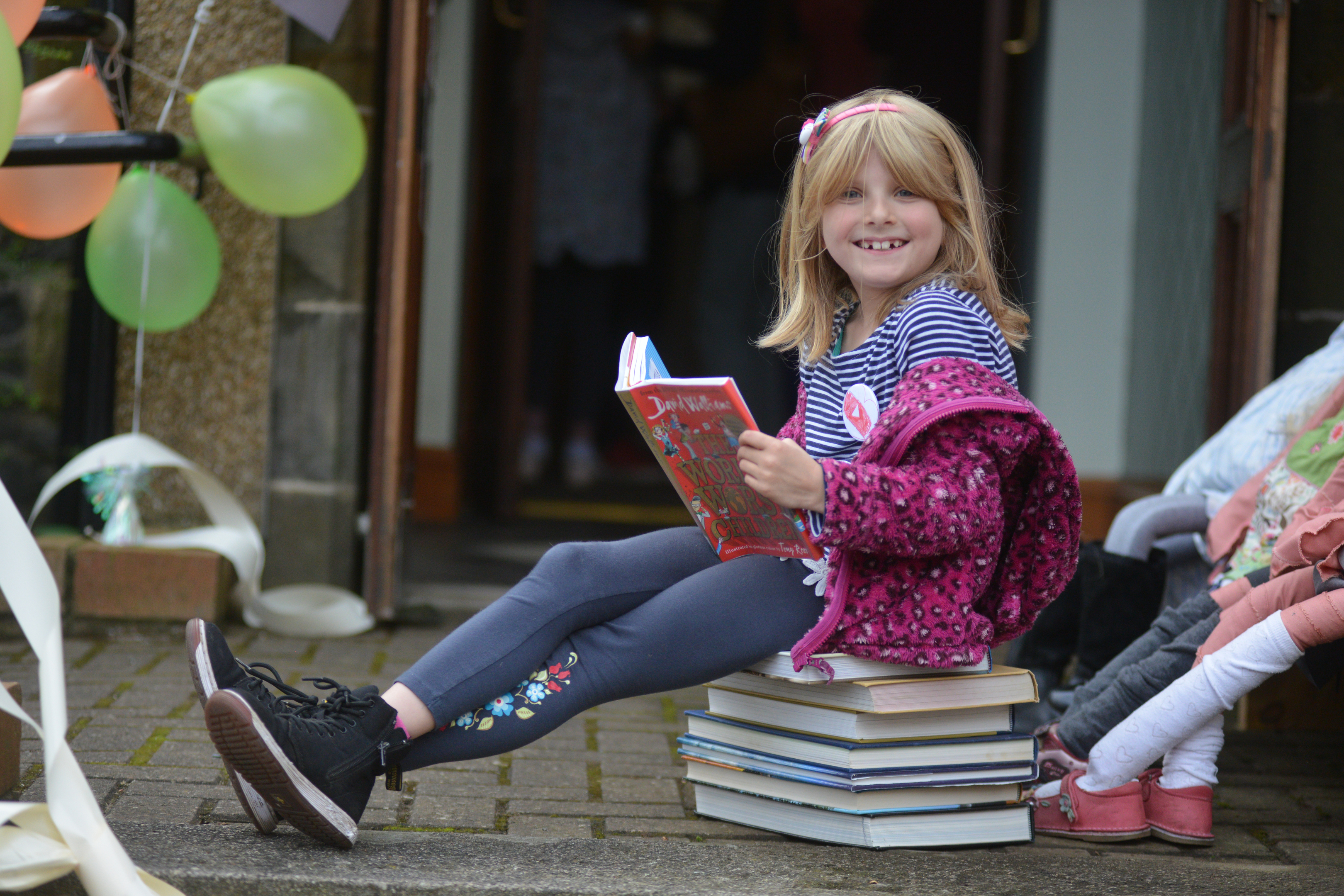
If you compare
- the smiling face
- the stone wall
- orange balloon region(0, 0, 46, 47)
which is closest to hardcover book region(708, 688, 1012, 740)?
the smiling face

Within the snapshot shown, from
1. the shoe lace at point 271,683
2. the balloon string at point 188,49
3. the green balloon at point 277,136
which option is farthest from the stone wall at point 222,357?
the shoe lace at point 271,683

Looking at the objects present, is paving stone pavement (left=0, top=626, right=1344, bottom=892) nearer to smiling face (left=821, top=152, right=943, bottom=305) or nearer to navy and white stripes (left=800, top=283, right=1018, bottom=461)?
navy and white stripes (left=800, top=283, right=1018, bottom=461)

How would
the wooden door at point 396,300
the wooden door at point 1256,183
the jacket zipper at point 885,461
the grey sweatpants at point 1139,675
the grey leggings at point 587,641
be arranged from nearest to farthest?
the jacket zipper at point 885,461
the grey leggings at point 587,641
the grey sweatpants at point 1139,675
the wooden door at point 1256,183
the wooden door at point 396,300

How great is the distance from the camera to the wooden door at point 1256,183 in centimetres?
322

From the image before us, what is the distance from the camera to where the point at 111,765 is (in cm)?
212

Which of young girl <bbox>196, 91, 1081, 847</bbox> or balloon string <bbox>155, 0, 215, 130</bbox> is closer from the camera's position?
young girl <bbox>196, 91, 1081, 847</bbox>

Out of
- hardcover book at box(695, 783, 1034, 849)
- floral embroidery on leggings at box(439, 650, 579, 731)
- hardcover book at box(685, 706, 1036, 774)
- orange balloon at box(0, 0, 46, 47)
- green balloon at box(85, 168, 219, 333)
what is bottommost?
hardcover book at box(695, 783, 1034, 849)

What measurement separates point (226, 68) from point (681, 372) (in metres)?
4.82

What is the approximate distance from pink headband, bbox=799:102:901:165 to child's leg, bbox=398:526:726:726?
614 mm

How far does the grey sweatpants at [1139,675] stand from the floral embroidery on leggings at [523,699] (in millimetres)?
851

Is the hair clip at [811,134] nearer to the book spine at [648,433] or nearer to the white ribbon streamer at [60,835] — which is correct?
the book spine at [648,433]

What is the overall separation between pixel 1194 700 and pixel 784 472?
761mm

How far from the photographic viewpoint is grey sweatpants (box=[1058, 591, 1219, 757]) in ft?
6.81

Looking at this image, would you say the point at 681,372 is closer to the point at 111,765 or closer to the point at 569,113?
the point at 569,113
